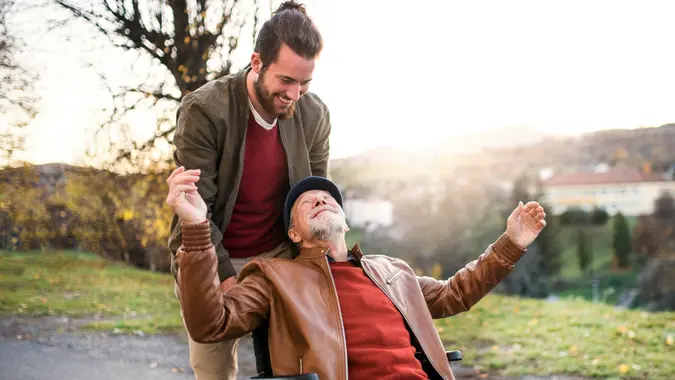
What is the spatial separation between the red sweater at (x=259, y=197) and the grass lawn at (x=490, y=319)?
2831 millimetres

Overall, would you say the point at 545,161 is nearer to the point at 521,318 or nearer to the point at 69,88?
the point at 521,318

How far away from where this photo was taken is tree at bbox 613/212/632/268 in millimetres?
5258

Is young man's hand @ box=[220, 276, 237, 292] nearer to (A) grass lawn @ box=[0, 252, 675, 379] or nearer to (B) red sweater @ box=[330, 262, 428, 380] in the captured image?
(B) red sweater @ box=[330, 262, 428, 380]

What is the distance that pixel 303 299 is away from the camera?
214 cm

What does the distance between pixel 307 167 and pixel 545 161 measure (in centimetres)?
345

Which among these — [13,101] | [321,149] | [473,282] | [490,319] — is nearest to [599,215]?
[490,319]

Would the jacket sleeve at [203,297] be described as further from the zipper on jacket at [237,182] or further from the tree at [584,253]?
the tree at [584,253]

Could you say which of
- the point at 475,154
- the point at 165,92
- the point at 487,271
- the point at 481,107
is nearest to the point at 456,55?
the point at 481,107

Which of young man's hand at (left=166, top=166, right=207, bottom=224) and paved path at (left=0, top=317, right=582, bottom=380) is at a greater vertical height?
young man's hand at (left=166, top=166, right=207, bottom=224)

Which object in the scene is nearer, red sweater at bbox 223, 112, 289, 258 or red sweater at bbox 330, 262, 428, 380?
red sweater at bbox 330, 262, 428, 380

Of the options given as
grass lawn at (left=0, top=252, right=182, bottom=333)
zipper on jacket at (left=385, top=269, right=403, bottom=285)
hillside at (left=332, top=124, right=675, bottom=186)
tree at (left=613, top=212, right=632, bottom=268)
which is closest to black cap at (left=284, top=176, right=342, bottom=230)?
zipper on jacket at (left=385, top=269, right=403, bottom=285)

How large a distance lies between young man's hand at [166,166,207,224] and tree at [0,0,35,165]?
395 centimetres

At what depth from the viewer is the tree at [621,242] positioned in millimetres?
5258

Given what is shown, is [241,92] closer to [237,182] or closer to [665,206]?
[237,182]
